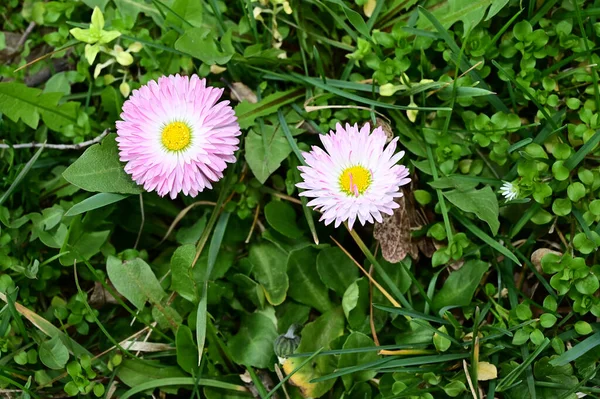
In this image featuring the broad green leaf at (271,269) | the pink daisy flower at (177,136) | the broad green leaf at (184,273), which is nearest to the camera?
the pink daisy flower at (177,136)

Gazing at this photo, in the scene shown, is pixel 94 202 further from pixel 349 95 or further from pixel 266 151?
pixel 349 95

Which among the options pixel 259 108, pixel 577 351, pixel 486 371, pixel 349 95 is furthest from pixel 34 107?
pixel 577 351

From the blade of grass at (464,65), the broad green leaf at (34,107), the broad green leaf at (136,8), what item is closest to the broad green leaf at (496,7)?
the blade of grass at (464,65)

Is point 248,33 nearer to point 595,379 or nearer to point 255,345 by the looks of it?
point 255,345

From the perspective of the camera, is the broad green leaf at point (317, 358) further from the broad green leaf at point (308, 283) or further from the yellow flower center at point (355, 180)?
the yellow flower center at point (355, 180)

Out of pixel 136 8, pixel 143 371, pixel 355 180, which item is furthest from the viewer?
pixel 136 8

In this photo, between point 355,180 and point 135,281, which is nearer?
point 355,180
